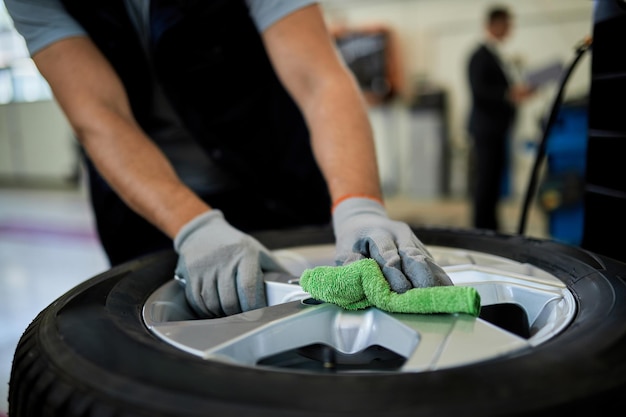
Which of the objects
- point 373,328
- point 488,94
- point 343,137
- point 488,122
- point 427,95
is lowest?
point 427,95

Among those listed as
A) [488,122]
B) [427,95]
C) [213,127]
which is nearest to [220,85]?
[213,127]

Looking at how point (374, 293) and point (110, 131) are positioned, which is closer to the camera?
point (374, 293)

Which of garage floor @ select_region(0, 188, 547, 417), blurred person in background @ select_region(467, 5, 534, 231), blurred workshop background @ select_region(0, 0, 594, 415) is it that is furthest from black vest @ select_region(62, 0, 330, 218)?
blurred workshop background @ select_region(0, 0, 594, 415)

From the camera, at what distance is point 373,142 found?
0.97 m

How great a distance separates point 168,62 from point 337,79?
324mm

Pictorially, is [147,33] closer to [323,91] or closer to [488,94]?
[323,91]

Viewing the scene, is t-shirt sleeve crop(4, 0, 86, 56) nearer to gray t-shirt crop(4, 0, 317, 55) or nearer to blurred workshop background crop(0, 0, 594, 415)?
gray t-shirt crop(4, 0, 317, 55)

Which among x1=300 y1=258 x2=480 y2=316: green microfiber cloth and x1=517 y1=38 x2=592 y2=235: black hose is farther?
x1=517 y1=38 x2=592 y2=235: black hose

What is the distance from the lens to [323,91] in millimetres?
1005

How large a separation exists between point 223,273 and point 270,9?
0.55 metres

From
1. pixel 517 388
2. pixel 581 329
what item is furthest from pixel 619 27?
pixel 517 388

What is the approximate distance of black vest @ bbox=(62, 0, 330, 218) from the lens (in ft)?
3.22

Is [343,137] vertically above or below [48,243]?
above

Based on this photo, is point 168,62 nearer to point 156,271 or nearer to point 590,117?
point 156,271
